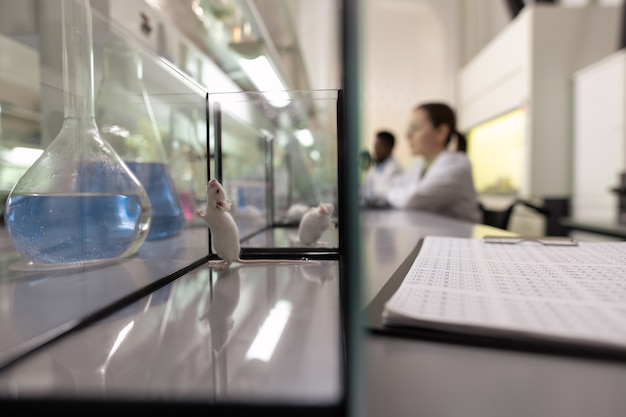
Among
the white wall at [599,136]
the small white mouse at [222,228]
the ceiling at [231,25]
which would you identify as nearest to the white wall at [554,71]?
the white wall at [599,136]

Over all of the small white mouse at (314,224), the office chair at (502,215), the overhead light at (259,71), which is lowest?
the office chair at (502,215)

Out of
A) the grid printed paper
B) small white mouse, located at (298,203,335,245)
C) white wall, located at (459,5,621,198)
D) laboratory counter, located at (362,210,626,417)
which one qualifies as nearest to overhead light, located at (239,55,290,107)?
small white mouse, located at (298,203,335,245)

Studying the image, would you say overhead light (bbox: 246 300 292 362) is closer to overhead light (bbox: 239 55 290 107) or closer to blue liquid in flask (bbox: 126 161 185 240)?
blue liquid in flask (bbox: 126 161 185 240)

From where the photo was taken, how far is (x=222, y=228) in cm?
35

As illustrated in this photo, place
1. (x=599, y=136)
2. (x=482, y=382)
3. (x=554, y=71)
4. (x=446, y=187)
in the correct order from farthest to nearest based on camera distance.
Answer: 1. (x=554, y=71)
2. (x=599, y=136)
3. (x=446, y=187)
4. (x=482, y=382)

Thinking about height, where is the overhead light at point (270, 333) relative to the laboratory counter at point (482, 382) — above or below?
above

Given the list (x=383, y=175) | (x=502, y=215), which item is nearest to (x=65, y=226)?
(x=502, y=215)

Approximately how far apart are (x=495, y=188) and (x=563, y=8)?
131 centimetres

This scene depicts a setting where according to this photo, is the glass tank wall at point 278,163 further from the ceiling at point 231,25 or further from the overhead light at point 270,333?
the ceiling at point 231,25

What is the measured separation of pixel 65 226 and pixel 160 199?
0.17 m

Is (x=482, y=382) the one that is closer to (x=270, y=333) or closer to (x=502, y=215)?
(x=270, y=333)

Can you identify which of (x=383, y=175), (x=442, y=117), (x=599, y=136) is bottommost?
(x=383, y=175)

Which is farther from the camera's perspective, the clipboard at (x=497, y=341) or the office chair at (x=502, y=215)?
the office chair at (x=502, y=215)

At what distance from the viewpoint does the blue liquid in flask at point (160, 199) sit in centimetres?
50
